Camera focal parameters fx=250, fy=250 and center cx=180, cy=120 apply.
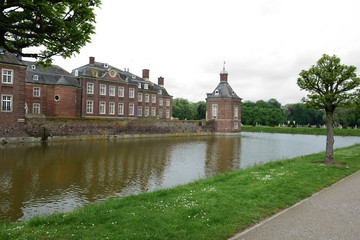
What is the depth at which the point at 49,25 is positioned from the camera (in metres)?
5.89

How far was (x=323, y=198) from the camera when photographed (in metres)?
7.40

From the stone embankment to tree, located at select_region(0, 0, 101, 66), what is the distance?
75.3ft

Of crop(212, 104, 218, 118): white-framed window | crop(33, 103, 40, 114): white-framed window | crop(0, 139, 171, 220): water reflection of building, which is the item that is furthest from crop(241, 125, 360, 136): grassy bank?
crop(33, 103, 40, 114): white-framed window

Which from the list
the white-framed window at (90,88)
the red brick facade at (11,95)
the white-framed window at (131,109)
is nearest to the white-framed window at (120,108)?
the white-framed window at (131,109)

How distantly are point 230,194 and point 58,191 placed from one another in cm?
688

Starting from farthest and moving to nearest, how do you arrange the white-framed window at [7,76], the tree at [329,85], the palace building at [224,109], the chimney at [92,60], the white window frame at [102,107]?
the palace building at [224,109] < the chimney at [92,60] < the white window frame at [102,107] < the white-framed window at [7,76] < the tree at [329,85]

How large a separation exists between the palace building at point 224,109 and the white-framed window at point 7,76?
35.1m

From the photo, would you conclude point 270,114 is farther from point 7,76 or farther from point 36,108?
point 7,76

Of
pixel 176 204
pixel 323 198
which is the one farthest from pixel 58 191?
pixel 323 198

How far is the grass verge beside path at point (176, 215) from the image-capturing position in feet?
16.1

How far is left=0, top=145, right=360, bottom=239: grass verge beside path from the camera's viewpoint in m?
4.89

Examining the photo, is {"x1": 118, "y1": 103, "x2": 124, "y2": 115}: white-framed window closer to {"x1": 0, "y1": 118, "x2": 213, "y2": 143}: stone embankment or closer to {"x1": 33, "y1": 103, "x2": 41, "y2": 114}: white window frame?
{"x1": 0, "y1": 118, "x2": 213, "y2": 143}: stone embankment

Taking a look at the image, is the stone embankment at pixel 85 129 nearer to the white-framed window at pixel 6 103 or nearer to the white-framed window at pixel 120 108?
the white-framed window at pixel 6 103

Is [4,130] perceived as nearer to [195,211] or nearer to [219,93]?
[195,211]
